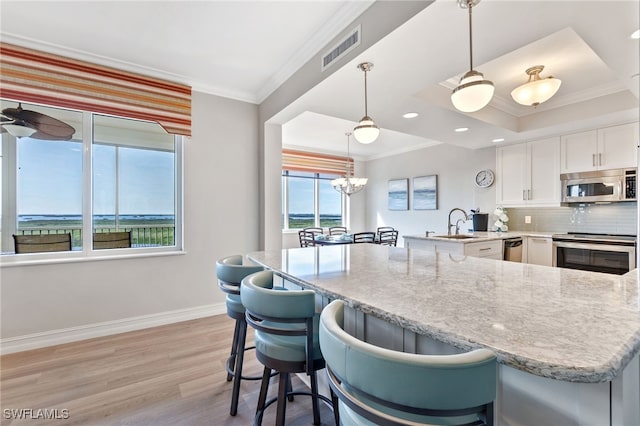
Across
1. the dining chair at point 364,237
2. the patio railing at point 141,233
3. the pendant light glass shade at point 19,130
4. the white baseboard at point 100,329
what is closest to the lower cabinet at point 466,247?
the dining chair at point 364,237

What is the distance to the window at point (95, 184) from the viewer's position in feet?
8.75

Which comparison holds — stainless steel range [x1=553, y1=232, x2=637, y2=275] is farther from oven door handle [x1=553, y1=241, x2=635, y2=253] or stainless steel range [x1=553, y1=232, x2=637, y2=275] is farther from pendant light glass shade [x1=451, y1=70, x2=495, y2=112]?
pendant light glass shade [x1=451, y1=70, x2=495, y2=112]

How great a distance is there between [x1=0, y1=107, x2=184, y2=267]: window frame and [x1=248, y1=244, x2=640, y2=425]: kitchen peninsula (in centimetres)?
235

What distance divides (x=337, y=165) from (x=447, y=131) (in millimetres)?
3230

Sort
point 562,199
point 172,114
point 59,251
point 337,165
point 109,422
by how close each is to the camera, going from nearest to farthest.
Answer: point 109,422 < point 59,251 < point 172,114 < point 562,199 < point 337,165

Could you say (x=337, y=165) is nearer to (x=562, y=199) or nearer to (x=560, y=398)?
(x=562, y=199)

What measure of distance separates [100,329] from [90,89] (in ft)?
7.73

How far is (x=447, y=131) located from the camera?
12.5 feet

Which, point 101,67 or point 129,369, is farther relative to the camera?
point 101,67

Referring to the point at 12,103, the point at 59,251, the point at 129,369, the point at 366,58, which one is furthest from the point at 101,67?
the point at 129,369

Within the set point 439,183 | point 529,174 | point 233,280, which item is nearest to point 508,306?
point 233,280

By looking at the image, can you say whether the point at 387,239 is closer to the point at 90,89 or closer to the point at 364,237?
the point at 364,237

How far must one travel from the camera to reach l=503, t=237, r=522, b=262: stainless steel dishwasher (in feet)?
12.5

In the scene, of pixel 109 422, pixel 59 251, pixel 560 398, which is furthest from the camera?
pixel 59 251
